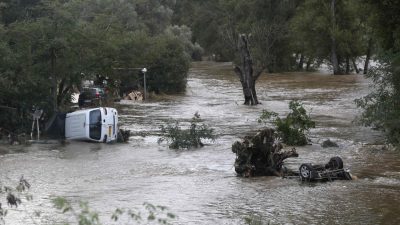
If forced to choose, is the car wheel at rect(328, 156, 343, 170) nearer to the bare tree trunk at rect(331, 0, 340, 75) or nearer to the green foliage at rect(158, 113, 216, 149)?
the green foliage at rect(158, 113, 216, 149)

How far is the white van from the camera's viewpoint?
25844 millimetres

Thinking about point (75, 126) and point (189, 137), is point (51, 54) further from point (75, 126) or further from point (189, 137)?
point (189, 137)

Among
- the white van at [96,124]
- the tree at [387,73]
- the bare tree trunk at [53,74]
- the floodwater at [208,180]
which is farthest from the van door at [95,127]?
Answer: the tree at [387,73]

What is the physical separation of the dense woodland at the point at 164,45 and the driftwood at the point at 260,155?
8.37 ft

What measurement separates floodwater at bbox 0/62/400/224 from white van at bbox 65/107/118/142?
0.51 m

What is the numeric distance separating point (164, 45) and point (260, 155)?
3139cm

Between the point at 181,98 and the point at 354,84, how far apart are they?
15.6 meters

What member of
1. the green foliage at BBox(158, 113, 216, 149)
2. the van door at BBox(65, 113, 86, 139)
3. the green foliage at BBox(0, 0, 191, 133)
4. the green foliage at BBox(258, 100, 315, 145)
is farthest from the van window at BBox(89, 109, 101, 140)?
the green foliage at BBox(258, 100, 315, 145)

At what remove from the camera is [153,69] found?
48.6 meters

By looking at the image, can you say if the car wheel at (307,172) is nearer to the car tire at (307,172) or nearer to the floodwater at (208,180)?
the car tire at (307,172)

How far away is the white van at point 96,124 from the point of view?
84.8 ft

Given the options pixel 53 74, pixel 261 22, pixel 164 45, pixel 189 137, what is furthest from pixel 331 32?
pixel 189 137

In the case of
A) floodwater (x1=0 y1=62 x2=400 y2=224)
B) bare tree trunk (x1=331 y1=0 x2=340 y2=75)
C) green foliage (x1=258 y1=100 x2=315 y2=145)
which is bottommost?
floodwater (x1=0 y1=62 x2=400 y2=224)

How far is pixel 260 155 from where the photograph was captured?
19.0 metres
